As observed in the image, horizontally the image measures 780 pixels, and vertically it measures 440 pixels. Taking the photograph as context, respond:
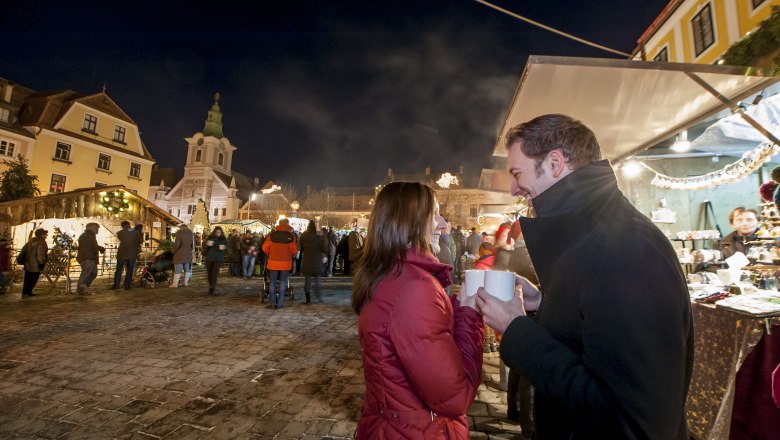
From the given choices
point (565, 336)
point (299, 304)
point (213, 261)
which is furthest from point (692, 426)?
point (213, 261)

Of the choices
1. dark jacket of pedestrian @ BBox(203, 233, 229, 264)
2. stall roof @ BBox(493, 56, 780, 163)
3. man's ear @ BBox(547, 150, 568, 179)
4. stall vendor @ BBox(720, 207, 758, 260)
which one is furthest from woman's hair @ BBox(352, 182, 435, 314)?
dark jacket of pedestrian @ BBox(203, 233, 229, 264)

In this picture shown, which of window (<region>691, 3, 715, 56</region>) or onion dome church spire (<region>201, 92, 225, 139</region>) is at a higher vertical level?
onion dome church spire (<region>201, 92, 225, 139</region>)

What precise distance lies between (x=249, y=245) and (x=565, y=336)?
1643 cm

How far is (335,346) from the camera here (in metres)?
5.69

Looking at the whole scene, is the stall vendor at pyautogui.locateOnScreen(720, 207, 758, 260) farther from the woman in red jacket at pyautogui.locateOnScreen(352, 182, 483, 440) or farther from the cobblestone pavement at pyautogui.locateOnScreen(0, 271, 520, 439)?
the woman in red jacket at pyautogui.locateOnScreen(352, 182, 483, 440)

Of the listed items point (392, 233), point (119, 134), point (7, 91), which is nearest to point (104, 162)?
point (119, 134)

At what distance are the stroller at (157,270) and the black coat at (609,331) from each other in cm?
1475

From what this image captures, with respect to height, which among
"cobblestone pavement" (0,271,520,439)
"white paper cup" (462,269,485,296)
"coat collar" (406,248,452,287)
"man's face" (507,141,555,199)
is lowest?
"cobblestone pavement" (0,271,520,439)

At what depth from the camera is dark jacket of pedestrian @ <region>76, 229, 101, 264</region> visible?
1035 cm

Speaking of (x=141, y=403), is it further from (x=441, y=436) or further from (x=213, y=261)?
(x=213, y=261)

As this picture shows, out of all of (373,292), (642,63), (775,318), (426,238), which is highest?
(642,63)

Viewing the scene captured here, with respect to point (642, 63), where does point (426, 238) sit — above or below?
below

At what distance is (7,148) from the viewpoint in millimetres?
24047

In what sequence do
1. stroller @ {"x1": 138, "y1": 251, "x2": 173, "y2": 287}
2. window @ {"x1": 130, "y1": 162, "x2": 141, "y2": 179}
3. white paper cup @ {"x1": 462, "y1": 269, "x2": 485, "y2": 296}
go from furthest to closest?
window @ {"x1": 130, "y1": 162, "x2": 141, "y2": 179} → stroller @ {"x1": 138, "y1": 251, "x2": 173, "y2": 287} → white paper cup @ {"x1": 462, "y1": 269, "x2": 485, "y2": 296}
